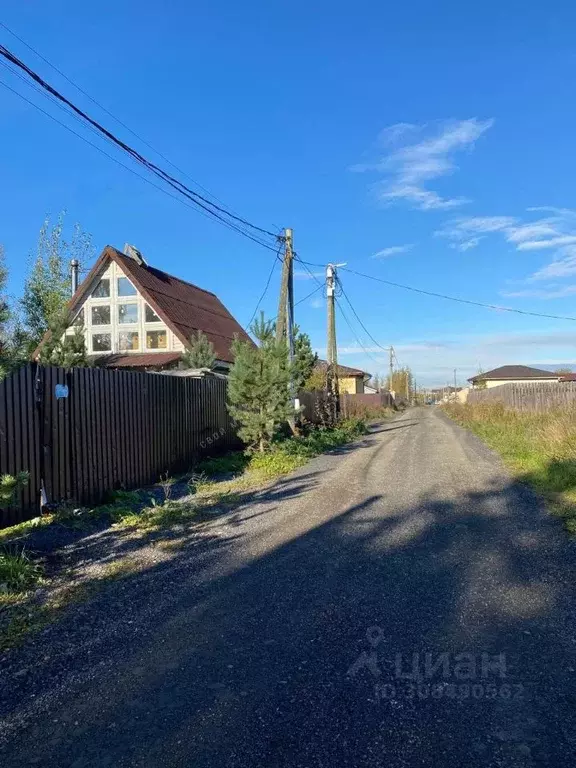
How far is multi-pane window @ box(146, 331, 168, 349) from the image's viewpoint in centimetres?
2567

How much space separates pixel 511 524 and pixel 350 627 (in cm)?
367

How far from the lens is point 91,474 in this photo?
8.20 metres

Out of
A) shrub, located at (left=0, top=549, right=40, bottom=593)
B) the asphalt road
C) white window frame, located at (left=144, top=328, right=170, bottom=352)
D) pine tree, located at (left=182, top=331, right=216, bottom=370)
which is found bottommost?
the asphalt road

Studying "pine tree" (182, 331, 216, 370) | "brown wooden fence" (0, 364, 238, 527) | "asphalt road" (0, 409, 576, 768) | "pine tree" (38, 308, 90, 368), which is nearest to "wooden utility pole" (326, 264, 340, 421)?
"pine tree" (182, 331, 216, 370)

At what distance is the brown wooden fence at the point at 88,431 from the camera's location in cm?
683

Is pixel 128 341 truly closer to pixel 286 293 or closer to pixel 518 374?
pixel 286 293

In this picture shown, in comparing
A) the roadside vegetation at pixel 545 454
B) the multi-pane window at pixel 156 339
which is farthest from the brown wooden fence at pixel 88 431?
the multi-pane window at pixel 156 339

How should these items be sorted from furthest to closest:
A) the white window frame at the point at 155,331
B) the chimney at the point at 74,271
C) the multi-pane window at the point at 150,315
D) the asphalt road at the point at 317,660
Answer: the chimney at the point at 74,271 → the multi-pane window at the point at 150,315 → the white window frame at the point at 155,331 → the asphalt road at the point at 317,660

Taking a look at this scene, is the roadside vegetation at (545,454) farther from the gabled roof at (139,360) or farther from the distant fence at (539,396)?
the gabled roof at (139,360)

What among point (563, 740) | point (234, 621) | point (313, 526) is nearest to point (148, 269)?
point (313, 526)

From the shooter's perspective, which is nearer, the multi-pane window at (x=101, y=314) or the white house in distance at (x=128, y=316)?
the white house in distance at (x=128, y=316)

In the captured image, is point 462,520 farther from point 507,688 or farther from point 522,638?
point 507,688

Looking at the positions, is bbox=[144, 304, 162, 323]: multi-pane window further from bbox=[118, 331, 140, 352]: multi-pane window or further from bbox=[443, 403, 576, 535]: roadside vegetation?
bbox=[443, 403, 576, 535]: roadside vegetation

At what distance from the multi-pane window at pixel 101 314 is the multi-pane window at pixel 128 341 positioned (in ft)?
3.05
